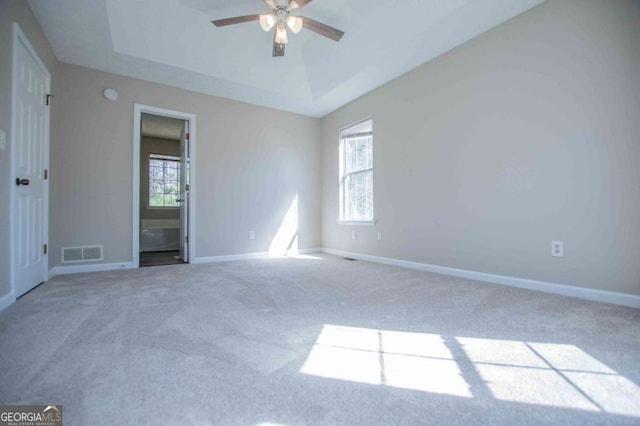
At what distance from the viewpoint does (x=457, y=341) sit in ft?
5.16

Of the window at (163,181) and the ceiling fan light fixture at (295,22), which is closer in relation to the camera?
the ceiling fan light fixture at (295,22)

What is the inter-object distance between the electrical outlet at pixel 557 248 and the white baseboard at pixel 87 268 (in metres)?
4.58

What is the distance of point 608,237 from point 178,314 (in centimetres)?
317

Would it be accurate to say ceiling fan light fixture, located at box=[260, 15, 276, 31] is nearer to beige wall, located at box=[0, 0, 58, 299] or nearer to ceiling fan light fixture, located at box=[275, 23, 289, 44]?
ceiling fan light fixture, located at box=[275, 23, 289, 44]

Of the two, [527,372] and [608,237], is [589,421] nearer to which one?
[527,372]

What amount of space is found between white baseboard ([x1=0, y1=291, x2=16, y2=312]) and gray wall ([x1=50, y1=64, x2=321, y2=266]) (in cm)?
130

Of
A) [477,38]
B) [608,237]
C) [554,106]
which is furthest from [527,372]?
[477,38]

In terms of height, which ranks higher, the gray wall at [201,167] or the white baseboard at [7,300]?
the gray wall at [201,167]

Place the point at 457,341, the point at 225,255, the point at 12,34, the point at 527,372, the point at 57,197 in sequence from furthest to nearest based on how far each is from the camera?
the point at 225,255, the point at 57,197, the point at 12,34, the point at 457,341, the point at 527,372

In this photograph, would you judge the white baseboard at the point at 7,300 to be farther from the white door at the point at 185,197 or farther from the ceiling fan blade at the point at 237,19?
the ceiling fan blade at the point at 237,19

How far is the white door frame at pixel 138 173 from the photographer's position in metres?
3.86

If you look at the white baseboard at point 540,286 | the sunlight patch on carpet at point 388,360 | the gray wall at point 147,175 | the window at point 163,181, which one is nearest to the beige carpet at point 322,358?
the sunlight patch on carpet at point 388,360

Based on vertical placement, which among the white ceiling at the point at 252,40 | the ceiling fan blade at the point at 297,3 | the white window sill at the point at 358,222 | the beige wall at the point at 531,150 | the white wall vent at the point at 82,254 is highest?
the white ceiling at the point at 252,40

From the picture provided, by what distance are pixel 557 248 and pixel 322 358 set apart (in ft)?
7.47
